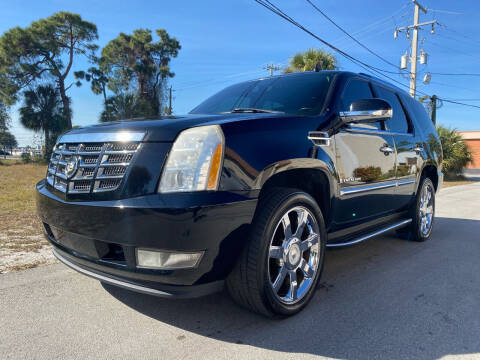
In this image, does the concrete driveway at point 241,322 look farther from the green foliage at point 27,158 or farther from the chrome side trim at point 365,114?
the green foliage at point 27,158

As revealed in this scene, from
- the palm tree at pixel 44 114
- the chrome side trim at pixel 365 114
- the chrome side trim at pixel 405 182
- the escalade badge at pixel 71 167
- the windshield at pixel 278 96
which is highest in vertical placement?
the palm tree at pixel 44 114

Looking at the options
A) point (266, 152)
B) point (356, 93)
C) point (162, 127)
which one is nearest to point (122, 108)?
point (356, 93)

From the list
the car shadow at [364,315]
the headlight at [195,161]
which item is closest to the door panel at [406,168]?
the car shadow at [364,315]

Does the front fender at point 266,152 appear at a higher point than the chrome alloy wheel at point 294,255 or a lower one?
higher

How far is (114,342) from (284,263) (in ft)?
3.68

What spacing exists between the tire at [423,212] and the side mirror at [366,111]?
6.59ft

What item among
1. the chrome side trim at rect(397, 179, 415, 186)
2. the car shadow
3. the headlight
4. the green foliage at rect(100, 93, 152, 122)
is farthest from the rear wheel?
the green foliage at rect(100, 93, 152, 122)

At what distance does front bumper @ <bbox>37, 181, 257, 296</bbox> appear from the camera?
1.86 metres

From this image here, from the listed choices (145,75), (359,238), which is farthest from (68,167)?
(145,75)

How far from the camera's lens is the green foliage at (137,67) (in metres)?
31.2

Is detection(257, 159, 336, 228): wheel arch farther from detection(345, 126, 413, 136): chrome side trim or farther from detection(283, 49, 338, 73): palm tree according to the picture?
detection(283, 49, 338, 73): palm tree

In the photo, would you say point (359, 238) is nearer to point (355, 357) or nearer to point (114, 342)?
point (355, 357)

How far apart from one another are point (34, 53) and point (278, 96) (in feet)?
98.7

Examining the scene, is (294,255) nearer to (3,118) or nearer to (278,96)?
(278,96)
